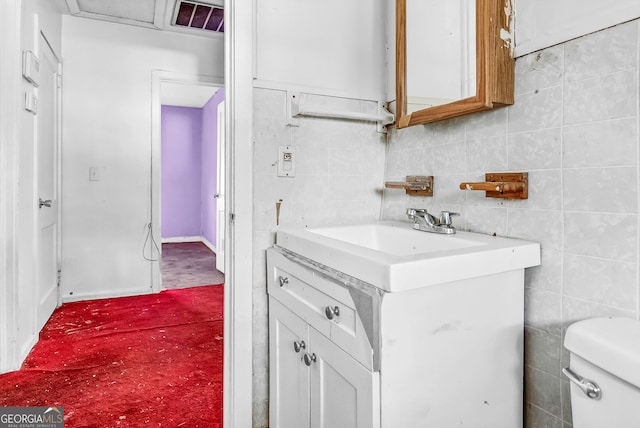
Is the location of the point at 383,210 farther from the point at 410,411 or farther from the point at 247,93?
the point at 410,411

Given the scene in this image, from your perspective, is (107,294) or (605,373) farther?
(107,294)

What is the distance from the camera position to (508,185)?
1042 mm

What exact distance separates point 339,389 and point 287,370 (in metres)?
0.34

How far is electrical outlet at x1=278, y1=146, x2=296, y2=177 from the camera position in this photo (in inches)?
55.3

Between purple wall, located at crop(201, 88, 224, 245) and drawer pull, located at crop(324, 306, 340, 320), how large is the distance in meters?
4.34

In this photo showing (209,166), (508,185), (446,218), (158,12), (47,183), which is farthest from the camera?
(209,166)

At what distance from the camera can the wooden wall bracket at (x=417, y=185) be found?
1.36 metres

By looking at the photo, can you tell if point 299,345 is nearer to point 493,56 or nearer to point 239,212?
point 239,212

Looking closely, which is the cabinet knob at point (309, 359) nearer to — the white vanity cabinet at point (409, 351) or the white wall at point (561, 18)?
the white vanity cabinet at point (409, 351)

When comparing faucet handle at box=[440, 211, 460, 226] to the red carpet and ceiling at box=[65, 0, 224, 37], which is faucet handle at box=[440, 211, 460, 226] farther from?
ceiling at box=[65, 0, 224, 37]

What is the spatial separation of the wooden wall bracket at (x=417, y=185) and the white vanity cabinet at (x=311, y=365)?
1.77 ft

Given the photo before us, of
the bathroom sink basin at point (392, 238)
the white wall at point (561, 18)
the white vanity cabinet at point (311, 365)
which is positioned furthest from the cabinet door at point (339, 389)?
the white wall at point (561, 18)

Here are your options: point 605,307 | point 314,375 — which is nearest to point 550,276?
point 605,307

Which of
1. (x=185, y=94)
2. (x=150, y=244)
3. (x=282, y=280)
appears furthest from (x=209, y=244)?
(x=282, y=280)
